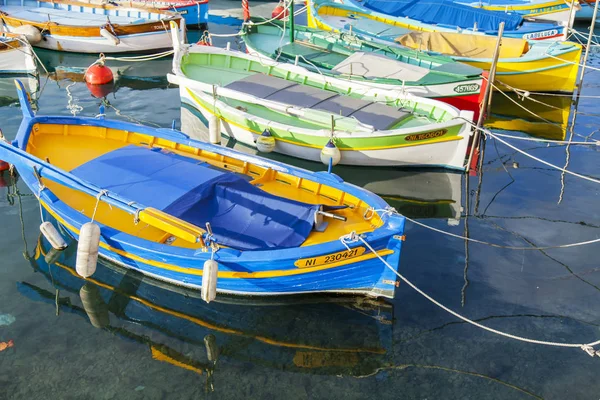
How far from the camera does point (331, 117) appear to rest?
16266 millimetres

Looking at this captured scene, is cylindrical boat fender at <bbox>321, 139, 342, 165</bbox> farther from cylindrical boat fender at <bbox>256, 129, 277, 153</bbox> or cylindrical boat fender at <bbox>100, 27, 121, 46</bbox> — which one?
cylindrical boat fender at <bbox>100, 27, 121, 46</bbox>

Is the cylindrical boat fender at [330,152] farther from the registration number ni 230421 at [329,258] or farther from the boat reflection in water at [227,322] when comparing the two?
the registration number ni 230421 at [329,258]

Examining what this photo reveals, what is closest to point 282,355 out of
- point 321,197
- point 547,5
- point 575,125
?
point 321,197

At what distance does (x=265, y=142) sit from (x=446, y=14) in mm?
16048

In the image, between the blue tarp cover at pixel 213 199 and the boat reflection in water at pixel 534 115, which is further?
the boat reflection in water at pixel 534 115

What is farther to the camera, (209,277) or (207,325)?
(207,325)

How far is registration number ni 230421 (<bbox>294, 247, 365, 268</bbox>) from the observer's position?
1027 centimetres

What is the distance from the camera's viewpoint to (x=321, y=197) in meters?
12.8

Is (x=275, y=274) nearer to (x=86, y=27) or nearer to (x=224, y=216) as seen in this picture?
(x=224, y=216)


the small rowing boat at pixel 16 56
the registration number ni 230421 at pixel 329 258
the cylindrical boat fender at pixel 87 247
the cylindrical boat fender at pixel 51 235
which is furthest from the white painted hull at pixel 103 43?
the registration number ni 230421 at pixel 329 258

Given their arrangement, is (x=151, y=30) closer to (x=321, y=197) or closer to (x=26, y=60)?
(x=26, y=60)

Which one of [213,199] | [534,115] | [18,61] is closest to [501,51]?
[534,115]

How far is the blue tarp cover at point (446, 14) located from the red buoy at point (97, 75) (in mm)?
14226

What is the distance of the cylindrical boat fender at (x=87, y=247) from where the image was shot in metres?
10.3
